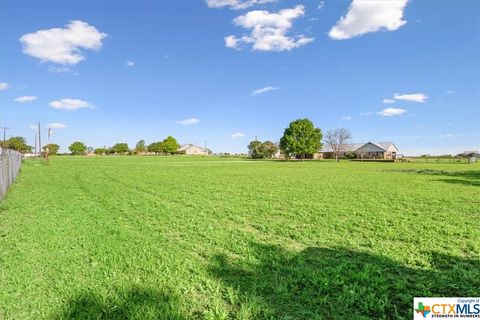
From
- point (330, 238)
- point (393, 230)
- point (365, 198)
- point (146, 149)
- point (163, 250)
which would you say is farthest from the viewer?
point (146, 149)

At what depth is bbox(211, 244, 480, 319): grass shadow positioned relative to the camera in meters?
3.29

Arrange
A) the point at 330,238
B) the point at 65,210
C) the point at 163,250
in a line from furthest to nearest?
the point at 65,210, the point at 330,238, the point at 163,250

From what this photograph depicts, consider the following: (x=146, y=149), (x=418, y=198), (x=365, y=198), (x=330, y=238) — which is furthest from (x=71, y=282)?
(x=146, y=149)

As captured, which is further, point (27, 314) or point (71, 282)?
point (71, 282)

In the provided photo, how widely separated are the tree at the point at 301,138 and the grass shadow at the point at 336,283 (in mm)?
70628

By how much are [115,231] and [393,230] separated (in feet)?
19.1

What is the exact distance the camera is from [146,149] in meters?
155

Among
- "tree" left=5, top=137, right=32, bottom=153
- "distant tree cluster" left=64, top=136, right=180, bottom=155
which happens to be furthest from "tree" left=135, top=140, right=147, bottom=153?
"tree" left=5, top=137, right=32, bottom=153

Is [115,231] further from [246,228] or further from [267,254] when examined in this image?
[267,254]

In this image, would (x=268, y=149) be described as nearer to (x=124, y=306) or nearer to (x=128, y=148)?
(x=128, y=148)

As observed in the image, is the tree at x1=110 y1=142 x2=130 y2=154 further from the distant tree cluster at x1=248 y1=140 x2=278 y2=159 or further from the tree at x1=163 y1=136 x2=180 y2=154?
the distant tree cluster at x1=248 y1=140 x2=278 y2=159

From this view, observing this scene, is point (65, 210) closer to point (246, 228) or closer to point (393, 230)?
point (246, 228)

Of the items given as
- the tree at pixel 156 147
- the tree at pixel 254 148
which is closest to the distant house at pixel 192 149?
the tree at pixel 156 147

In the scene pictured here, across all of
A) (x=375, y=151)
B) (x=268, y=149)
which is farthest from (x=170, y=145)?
(x=375, y=151)
